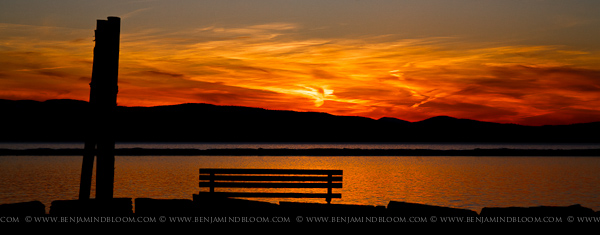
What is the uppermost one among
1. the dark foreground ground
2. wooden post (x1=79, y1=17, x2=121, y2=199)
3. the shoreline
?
the shoreline

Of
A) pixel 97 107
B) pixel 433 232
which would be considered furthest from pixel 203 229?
pixel 433 232

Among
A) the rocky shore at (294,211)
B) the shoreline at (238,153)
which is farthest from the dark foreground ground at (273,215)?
the shoreline at (238,153)

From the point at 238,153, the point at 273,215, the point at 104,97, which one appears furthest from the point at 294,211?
the point at 238,153

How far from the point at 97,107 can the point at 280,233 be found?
4.00 m

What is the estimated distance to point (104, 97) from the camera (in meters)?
11.2

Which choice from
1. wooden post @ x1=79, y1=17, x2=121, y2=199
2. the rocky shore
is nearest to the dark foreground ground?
the rocky shore

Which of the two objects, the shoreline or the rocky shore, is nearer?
the rocky shore

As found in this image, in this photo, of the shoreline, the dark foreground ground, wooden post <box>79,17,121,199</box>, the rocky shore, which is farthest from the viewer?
the shoreline

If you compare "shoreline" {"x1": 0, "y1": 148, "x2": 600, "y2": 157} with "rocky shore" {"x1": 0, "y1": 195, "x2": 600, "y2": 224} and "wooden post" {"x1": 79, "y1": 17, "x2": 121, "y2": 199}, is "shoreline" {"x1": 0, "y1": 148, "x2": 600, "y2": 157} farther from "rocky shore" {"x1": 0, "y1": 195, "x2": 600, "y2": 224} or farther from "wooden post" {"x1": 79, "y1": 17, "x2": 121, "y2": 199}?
"rocky shore" {"x1": 0, "y1": 195, "x2": 600, "y2": 224}

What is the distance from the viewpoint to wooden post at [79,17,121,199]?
1123cm

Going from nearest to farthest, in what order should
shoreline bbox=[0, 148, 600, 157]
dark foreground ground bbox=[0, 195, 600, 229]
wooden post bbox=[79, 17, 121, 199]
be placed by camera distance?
dark foreground ground bbox=[0, 195, 600, 229], wooden post bbox=[79, 17, 121, 199], shoreline bbox=[0, 148, 600, 157]

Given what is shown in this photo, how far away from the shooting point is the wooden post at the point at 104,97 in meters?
11.2

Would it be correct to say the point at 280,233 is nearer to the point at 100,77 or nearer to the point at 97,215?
the point at 97,215

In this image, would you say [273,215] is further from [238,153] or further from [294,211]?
[238,153]
